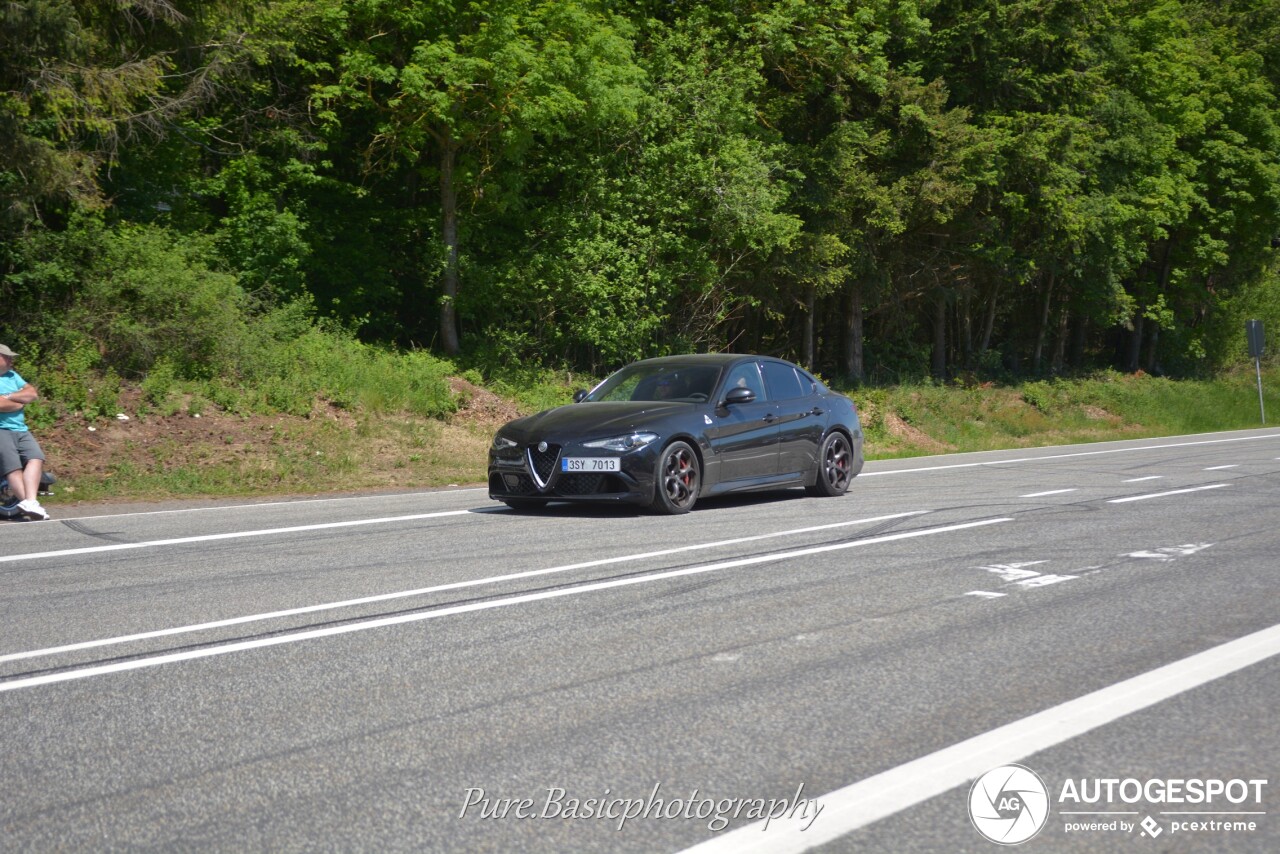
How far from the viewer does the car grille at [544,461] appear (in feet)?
35.9

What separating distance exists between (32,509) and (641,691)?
28.7 feet

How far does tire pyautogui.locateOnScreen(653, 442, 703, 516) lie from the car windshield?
824mm

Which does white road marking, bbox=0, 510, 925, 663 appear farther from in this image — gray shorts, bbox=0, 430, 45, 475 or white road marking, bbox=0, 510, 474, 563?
gray shorts, bbox=0, 430, 45, 475

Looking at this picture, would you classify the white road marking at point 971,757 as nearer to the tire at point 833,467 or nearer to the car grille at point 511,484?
the car grille at point 511,484

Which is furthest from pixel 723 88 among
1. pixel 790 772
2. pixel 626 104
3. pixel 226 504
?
pixel 790 772

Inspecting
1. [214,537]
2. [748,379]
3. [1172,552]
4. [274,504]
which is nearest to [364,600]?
[214,537]

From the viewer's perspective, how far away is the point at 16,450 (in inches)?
464

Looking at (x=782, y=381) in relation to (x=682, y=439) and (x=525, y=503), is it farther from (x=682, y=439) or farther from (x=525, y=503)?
(x=525, y=503)

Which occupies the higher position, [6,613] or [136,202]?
[136,202]

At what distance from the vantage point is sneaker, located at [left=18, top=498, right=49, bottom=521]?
1144 centimetres

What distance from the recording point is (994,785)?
149 inches

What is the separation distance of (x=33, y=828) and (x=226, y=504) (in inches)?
406

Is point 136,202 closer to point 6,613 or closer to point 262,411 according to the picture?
point 262,411
